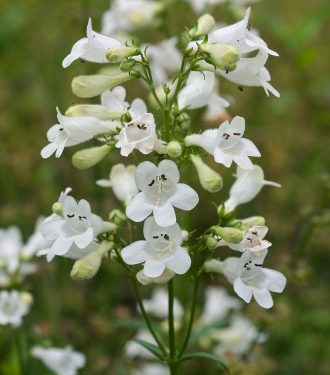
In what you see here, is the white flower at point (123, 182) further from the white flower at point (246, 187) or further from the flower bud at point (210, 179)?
the flower bud at point (210, 179)

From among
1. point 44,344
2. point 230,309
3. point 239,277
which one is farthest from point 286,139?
point 239,277

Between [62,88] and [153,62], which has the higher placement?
[153,62]

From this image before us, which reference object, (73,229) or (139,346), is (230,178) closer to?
(139,346)

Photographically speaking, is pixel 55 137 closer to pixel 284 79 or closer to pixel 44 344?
pixel 44 344

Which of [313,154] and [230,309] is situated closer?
[230,309]

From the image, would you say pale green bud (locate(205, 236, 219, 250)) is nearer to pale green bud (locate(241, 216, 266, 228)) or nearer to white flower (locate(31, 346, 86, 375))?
pale green bud (locate(241, 216, 266, 228))

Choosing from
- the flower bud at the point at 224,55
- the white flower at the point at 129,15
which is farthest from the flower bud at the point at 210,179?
the white flower at the point at 129,15
